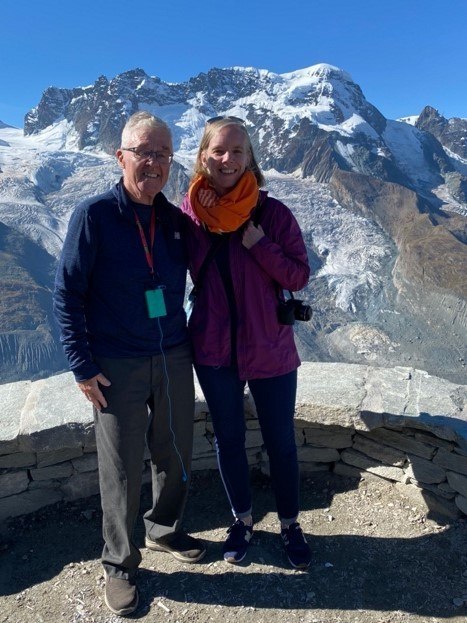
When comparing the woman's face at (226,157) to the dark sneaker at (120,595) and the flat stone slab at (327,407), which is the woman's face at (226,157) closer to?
the flat stone slab at (327,407)

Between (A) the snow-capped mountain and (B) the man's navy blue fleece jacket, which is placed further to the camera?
(A) the snow-capped mountain

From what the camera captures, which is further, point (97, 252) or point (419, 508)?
point (419, 508)

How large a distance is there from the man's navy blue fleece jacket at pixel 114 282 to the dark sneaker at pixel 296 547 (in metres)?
1.25

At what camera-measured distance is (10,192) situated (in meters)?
128

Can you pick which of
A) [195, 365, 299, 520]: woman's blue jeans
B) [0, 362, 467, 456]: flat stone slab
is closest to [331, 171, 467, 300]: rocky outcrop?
[0, 362, 467, 456]: flat stone slab

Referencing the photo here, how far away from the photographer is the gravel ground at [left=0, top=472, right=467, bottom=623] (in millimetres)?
2596

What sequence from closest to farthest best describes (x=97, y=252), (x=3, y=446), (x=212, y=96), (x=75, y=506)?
(x=97, y=252) → (x=3, y=446) → (x=75, y=506) → (x=212, y=96)

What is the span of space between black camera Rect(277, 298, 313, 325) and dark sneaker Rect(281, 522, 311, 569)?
1166 millimetres

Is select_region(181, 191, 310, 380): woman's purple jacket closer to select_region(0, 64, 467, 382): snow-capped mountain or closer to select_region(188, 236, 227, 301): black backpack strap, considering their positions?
select_region(188, 236, 227, 301): black backpack strap

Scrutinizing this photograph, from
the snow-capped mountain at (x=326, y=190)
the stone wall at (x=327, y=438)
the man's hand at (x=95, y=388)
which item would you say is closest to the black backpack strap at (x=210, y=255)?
the man's hand at (x=95, y=388)

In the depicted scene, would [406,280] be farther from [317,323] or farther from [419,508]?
[419,508]

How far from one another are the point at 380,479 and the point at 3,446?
2.38 meters

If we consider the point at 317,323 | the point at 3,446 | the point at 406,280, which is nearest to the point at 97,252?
the point at 3,446

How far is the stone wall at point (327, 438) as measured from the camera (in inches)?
123
